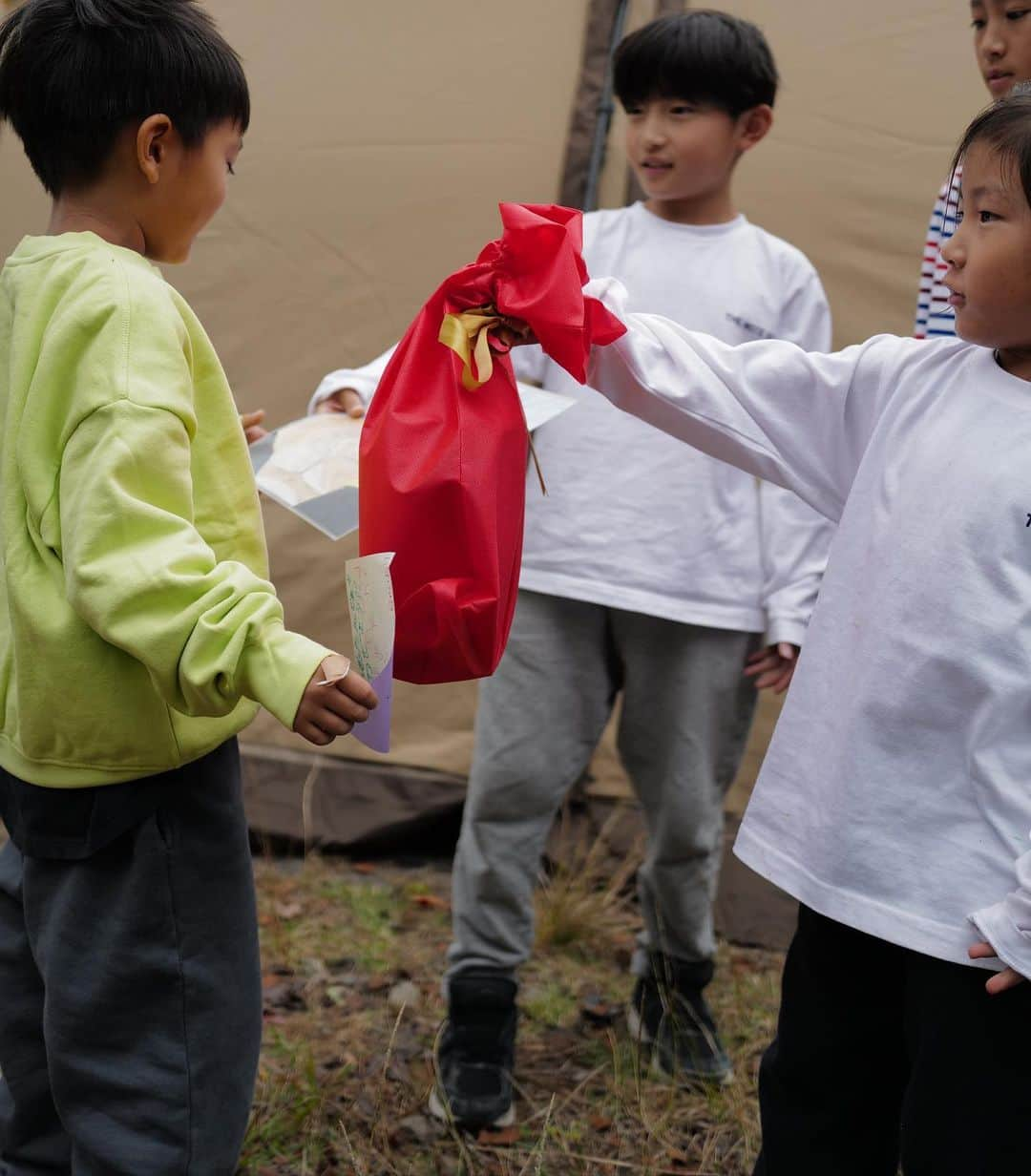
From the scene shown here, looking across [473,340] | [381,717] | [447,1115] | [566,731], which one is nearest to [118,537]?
[381,717]

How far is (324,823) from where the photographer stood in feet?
11.0

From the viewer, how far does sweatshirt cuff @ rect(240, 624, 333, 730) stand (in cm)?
134

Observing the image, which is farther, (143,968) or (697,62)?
(697,62)

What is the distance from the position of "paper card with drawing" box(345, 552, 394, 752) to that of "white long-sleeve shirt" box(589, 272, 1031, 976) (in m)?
0.39

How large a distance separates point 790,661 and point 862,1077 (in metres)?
0.75

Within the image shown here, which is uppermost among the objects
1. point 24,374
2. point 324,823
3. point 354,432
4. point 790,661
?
point 24,374

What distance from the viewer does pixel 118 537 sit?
1371 mm

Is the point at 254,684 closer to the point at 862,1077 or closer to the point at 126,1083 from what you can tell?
the point at 126,1083

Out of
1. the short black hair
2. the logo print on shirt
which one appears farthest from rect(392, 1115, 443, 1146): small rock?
the short black hair

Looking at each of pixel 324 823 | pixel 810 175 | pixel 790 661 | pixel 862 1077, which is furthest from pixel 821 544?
pixel 324 823

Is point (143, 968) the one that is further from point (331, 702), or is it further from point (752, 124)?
point (752, 124)

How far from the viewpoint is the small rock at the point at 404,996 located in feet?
8.87

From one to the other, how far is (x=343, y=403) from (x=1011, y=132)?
101 centimetres

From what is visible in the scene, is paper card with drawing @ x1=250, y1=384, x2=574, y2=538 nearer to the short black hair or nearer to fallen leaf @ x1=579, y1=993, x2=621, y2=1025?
the short black hair
